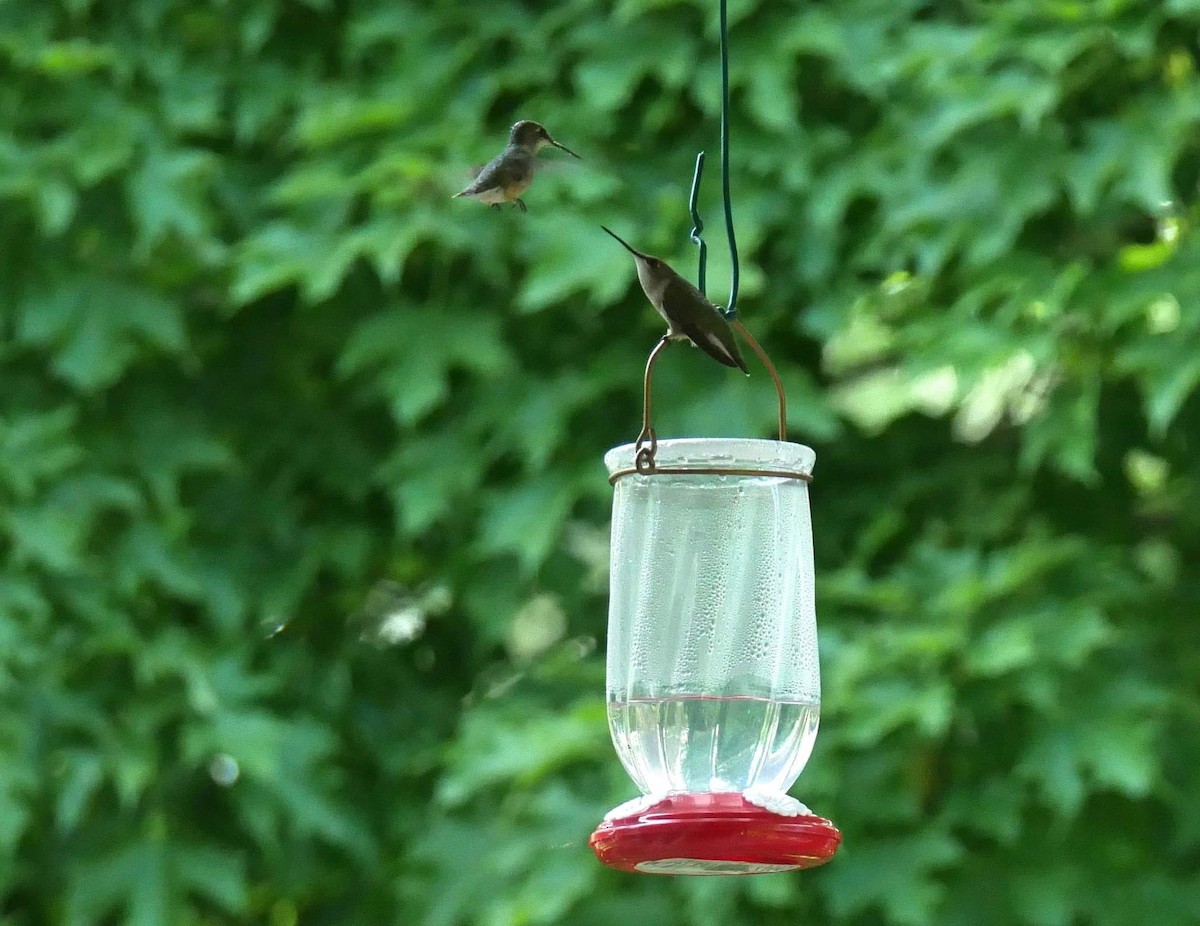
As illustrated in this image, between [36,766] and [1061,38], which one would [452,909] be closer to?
[36,766]

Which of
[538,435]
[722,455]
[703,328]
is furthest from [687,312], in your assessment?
[538,435]

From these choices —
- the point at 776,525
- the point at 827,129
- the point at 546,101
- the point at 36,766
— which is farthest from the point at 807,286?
the point at 36,766

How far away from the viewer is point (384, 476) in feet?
11.3

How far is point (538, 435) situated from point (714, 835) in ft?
5.61

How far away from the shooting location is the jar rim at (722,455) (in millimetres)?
1790

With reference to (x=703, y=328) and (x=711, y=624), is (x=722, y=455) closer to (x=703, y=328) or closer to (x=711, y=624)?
(x=703, y=328)

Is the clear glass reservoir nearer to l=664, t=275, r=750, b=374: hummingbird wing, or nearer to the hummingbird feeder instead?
the hummingbird feeder

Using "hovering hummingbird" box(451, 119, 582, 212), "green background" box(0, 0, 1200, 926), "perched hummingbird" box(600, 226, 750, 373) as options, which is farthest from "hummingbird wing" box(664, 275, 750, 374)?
"green background" box(0, 0, 1200, 926)

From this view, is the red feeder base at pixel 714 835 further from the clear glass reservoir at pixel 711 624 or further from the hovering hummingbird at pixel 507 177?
the hovering hummingbird at pixel 507 177

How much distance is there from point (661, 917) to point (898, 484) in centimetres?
89

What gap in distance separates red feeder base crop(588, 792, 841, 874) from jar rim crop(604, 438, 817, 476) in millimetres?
319

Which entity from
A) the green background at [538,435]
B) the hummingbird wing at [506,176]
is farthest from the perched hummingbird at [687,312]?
the green background at [538,435]

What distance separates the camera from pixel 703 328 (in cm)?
173

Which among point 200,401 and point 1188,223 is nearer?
point 1188,223
